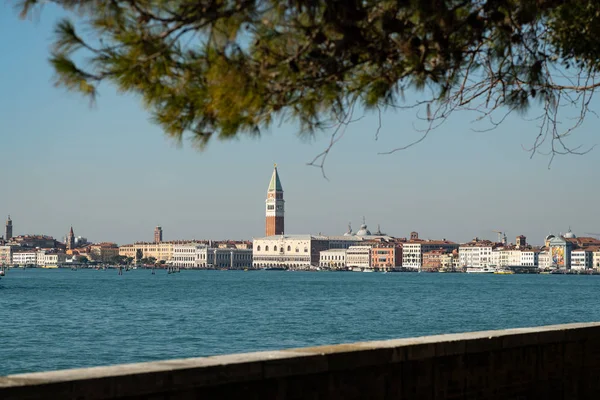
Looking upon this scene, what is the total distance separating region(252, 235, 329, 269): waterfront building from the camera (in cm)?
17325

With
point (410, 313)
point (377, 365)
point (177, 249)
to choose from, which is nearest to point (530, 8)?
point (377, 365)

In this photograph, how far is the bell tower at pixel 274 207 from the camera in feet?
582

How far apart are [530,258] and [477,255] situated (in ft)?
35.6

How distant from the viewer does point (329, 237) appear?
181375 mm

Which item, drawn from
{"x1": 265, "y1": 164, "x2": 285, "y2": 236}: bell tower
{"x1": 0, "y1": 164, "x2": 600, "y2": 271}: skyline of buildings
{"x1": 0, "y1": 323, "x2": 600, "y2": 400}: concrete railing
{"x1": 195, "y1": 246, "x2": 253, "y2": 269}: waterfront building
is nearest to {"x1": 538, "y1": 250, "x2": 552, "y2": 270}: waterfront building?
{"x1": 0, "y1": 164, "x2": 600, "y2": 271}: skyline of buildings

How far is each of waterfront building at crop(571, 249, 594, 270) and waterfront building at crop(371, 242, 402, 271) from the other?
93.4ft

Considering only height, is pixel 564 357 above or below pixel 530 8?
below

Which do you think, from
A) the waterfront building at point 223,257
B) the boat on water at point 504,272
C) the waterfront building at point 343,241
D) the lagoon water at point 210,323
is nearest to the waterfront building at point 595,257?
the boat on water at point 504,272

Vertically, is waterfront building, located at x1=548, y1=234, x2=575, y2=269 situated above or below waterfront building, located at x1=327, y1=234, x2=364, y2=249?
below

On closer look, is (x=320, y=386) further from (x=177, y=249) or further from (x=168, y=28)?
(x=177, y=249)

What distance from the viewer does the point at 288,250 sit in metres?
174

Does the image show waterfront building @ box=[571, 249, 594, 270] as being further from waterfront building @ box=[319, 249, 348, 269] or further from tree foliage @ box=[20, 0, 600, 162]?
tree foliage @ box=[20, 0, 600, 162]

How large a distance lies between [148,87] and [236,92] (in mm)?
463

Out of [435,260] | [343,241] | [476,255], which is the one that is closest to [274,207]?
[343,241]
